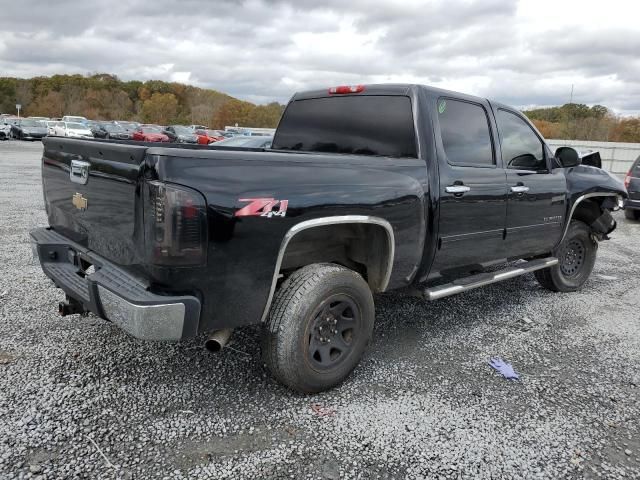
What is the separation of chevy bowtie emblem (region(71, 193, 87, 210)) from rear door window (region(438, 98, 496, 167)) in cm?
254

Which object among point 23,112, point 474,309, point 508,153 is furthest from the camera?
point 23,112

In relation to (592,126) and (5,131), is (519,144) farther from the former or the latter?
(592,126)

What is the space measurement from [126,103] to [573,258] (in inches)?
4705

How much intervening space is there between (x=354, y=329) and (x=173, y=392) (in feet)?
3.97

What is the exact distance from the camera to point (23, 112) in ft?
351

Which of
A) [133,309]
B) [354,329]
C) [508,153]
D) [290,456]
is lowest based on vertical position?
[290,456]

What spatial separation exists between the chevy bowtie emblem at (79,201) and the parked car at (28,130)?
3498 cm

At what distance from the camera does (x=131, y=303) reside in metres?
2.47

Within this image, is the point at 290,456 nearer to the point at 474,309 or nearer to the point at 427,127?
the point at 427,127

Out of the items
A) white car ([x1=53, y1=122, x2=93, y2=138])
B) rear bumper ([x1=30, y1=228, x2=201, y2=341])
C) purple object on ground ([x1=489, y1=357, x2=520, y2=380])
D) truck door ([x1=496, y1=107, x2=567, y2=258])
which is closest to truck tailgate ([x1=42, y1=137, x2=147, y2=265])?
rear bumper ([x1=30, y1=228, x2=201, y2=341])

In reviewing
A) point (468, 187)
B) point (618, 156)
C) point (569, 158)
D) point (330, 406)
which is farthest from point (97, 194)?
point (618, 156)

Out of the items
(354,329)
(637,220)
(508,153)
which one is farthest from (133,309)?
(637,220)

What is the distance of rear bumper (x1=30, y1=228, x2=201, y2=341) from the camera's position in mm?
2461

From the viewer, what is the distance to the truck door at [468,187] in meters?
3.78
